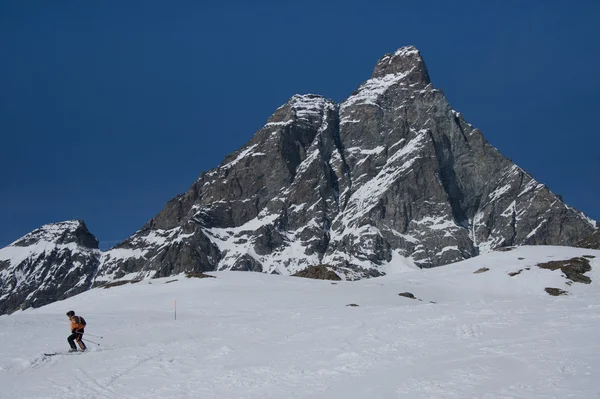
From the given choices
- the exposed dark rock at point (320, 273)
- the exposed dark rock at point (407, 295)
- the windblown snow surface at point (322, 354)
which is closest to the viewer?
the windblown snow surface at point (322, 354)

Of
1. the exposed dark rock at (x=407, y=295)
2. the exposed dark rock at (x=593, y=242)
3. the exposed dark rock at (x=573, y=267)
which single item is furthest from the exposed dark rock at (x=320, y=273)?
the exposed dark rock at (x=593, y=242)

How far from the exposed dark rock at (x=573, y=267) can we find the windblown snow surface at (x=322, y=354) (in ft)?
105

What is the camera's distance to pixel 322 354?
2019cm

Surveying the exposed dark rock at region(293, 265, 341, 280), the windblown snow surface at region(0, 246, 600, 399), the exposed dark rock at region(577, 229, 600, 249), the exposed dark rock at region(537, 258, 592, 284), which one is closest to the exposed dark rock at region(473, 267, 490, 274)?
A: the exposed dark rock at region(537, 258, 592, 284)

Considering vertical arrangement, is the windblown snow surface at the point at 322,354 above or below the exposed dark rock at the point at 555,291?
below

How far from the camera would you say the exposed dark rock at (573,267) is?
59.6 metres

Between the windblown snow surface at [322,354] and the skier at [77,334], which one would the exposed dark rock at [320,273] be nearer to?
the windblown snow surface at [322,354]

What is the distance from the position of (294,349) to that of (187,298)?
27.1 m

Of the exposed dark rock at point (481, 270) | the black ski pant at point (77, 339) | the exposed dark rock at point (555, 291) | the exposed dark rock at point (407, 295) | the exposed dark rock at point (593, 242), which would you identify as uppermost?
the exposed dark rock at point (593, 242)

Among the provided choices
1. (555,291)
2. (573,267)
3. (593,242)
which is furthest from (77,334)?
(593,242)

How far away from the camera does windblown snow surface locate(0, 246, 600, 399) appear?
15820 mm

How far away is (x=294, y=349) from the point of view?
2152cm

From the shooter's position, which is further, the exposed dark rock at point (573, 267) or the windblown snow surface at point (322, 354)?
the exposed dark rock at point (573, 267)

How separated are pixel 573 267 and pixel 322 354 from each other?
50440 millimetres
